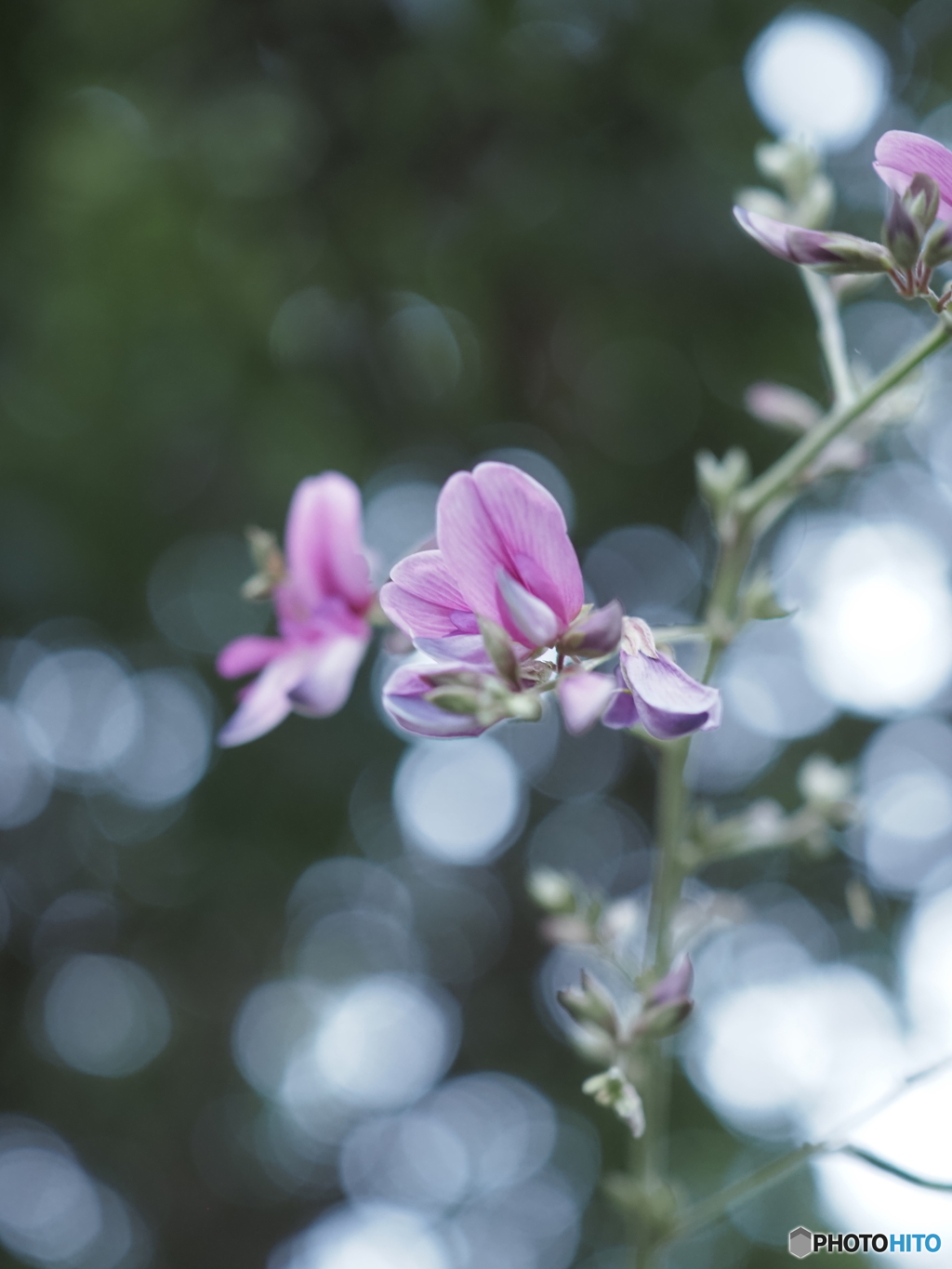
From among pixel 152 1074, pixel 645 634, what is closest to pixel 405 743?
pixel 152 1074

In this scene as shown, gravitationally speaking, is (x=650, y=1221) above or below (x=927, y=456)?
above

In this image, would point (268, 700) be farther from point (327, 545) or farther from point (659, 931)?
point (659, 931)

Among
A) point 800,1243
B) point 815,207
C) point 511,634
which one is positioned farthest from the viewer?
point 815,207

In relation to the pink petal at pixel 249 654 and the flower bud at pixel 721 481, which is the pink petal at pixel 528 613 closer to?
the flower bud at pixel 721 481

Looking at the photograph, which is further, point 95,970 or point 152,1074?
point 95,970

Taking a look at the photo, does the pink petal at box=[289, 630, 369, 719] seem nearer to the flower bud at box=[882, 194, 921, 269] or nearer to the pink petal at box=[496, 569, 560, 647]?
the pink petal at box=[496, 569, 560, 647]

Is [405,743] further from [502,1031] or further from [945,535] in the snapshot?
[945,535]

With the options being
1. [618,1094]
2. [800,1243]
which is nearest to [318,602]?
[618,1094]
